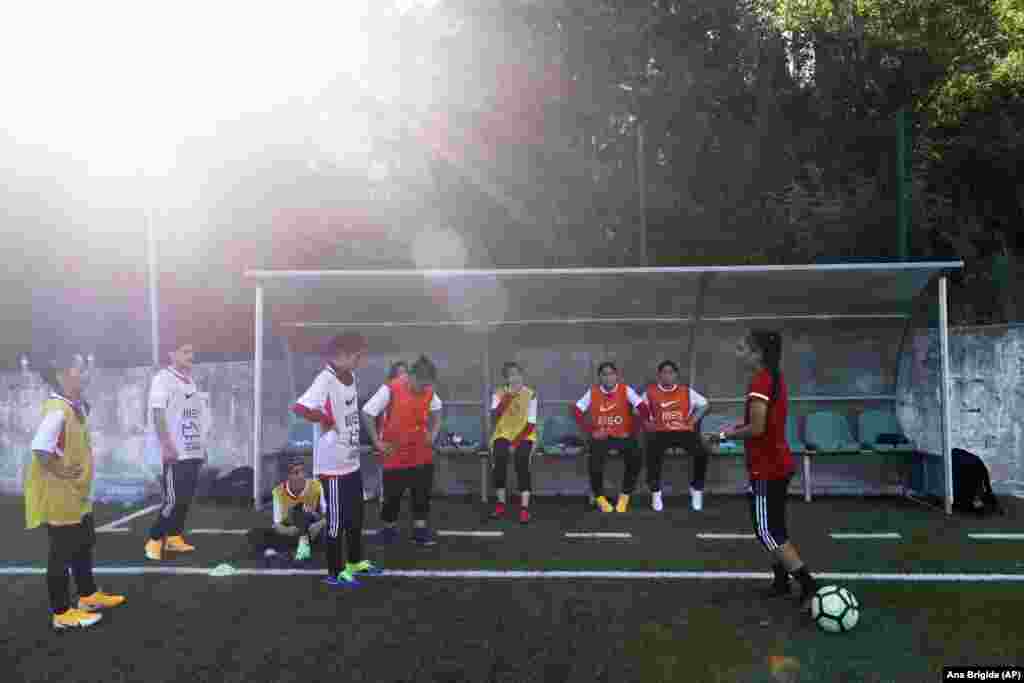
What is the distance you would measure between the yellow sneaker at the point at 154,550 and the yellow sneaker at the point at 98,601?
1.19 m

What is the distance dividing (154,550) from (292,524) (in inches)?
46.7

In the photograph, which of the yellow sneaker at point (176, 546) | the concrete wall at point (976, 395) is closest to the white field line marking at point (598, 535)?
the yellow sneaker at point (176, 546)

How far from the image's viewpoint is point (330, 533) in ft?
17.3

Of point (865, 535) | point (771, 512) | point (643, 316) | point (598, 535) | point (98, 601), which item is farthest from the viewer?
point (643, 316)

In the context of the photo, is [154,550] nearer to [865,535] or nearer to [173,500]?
[173,500]

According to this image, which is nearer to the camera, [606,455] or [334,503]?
[334,503]

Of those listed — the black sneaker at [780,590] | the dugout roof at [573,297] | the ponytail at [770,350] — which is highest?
the dugout roof at [573,297]

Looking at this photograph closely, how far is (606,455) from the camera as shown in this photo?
8406 mm

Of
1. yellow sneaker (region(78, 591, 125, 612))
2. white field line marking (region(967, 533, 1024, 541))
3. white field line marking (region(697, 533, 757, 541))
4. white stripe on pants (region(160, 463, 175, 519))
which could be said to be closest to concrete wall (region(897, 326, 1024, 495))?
white field line marking (region(967, 533, 1024, 541))

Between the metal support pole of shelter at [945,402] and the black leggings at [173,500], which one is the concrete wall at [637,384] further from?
the black leggings at [173,500]

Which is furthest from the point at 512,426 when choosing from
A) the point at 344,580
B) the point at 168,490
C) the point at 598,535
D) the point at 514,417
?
the point at 168,490

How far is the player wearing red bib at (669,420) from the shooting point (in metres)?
8.32

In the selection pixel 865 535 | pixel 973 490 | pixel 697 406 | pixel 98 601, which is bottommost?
pixel 865 535

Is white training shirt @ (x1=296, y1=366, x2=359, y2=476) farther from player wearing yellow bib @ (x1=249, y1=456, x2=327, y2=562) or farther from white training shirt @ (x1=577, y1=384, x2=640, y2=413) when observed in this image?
white training shirt @ (x1=577, y1=384, x2=640, y2=413)
